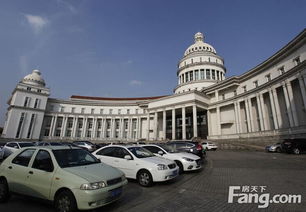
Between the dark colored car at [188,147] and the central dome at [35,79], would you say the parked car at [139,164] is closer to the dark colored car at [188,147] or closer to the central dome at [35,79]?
the dark colored car at [188,147]

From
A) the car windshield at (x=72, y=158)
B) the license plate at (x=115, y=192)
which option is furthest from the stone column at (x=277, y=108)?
the car windshield at (x=72, y=158)

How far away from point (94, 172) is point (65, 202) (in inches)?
33.3

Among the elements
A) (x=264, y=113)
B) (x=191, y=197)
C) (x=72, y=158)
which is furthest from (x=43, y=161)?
(x=264, y=113)

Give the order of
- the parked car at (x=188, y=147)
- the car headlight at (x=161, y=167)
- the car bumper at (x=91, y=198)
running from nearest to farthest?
the car bumper at (x=91, y=198) < the car headlight at (x=161, y=167) < the parked car at (x=188, y=147)

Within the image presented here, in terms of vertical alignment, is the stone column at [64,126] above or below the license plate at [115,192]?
above

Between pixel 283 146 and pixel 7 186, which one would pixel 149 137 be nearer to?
pixel 283 146

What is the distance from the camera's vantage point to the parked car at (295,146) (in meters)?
17.7

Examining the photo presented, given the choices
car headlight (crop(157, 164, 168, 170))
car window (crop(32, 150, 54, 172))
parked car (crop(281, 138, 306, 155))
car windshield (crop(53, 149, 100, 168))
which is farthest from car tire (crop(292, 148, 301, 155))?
car window (crop(32, 150, 54, 172))

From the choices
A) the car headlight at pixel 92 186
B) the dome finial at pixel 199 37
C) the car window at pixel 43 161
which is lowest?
the car headlight at pixel 92 186

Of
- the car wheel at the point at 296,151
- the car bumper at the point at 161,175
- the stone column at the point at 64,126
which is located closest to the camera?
the car bumper at the point at 161,175

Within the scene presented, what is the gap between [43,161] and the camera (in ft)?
14.5

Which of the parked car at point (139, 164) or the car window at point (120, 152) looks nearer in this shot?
the parked car at point (139, 164)

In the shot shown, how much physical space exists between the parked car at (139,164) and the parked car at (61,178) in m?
2.06

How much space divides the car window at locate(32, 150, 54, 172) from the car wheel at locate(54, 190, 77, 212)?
0.72m
